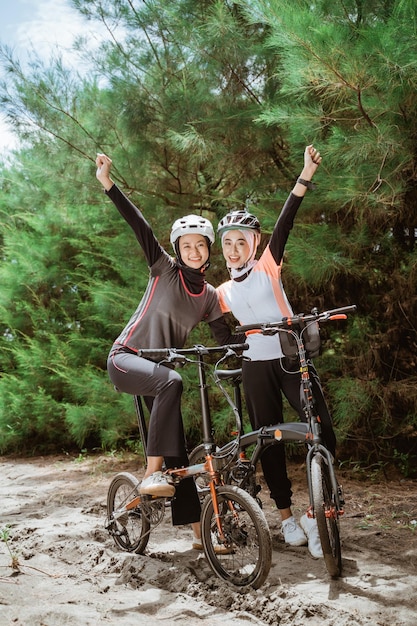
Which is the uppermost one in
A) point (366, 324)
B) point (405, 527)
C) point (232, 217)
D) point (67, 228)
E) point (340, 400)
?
point (67, 228)

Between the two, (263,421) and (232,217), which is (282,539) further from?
(232,217)

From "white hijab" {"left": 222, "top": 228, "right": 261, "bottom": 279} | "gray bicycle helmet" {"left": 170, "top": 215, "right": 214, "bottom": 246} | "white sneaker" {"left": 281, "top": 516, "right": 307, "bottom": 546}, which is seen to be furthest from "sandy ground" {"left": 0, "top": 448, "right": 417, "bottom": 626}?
"gray bicycle helmet" {"left": 170, "top": 215, "right": 214, "bottom": 246}

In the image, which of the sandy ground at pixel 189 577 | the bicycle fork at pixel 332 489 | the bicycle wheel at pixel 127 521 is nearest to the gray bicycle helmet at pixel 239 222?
the bicycle fork at pixel 332 489

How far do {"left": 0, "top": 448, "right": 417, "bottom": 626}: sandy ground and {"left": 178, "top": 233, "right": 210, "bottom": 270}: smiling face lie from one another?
1.66 meters

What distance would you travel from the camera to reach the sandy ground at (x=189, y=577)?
2.82 meters

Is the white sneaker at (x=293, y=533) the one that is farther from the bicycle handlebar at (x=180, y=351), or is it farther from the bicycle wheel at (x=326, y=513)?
the bicycle handlebar at (x=180, y=351)

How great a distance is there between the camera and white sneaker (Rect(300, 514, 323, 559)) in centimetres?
352

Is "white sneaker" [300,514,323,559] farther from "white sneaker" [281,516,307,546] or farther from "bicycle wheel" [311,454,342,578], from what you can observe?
"bicycle wheel" [311,454,342,578]

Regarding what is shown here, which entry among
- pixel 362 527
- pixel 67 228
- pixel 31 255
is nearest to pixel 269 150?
pixel 362 527

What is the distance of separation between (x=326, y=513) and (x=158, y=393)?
41.3 inches

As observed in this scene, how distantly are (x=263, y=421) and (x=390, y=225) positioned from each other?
7.35 ft

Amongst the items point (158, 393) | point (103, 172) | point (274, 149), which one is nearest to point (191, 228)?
point (103, 172)

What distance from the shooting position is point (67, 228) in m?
8.46

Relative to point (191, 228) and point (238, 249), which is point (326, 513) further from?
point (191, 228)
